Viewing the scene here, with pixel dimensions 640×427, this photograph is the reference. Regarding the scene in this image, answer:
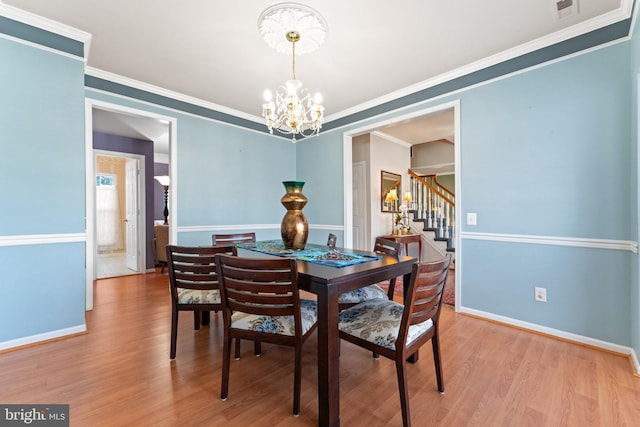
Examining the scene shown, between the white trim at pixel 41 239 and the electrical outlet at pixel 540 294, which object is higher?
the white trim at pixel 41 239

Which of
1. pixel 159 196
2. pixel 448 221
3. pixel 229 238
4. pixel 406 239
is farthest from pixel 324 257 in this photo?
pixel 159 196

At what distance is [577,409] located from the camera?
4.95 feet

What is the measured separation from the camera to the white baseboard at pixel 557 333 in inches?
83.5

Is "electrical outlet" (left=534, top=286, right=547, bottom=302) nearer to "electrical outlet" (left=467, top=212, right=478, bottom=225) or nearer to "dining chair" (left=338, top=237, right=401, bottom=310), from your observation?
"electrical outlet" (left=467, top=212, right=478, bottom=225)

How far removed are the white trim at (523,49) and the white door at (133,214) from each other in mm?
Answer: 4510

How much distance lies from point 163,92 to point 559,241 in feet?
15.0

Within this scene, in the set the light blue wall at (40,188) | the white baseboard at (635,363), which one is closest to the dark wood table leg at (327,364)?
the white baseboard at (635,363)

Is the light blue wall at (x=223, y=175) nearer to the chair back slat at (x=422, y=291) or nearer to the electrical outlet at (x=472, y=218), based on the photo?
the electrical outlet at (x=472, y=218)

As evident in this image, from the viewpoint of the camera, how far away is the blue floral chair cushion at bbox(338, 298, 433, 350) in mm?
1445

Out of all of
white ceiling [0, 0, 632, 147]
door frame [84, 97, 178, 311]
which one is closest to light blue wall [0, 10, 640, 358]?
door frame [84, 97, 178, 311]

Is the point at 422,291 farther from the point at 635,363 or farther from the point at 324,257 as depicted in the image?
the point at 635,363

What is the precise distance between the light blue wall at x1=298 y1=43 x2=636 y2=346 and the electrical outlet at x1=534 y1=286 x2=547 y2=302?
36mm

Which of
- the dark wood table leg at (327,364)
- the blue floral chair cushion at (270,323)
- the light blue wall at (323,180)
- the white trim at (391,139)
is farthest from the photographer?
the white trim at (391,139)

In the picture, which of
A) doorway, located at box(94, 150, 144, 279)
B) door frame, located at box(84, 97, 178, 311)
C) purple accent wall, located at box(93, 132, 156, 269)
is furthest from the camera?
doorway, located at box(94, 150, 144, 279)
